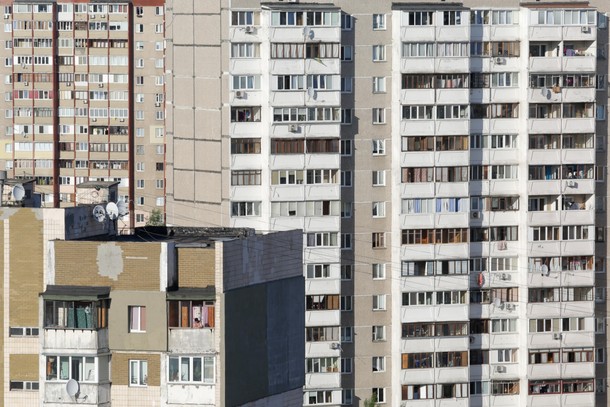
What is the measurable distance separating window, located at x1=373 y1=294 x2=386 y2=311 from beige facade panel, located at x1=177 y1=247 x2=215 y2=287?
133 ft

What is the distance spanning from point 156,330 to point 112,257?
238 cm

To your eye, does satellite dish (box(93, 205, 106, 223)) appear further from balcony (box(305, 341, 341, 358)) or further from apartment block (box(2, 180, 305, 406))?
balcony (box(305, 341, 341, 358))

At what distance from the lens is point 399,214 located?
339 ft

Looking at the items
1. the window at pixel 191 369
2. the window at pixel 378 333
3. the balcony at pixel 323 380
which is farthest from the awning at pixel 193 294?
the window at pixel 378 333

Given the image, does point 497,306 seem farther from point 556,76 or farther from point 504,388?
point 556,76

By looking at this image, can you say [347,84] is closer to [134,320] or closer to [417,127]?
[417,127]

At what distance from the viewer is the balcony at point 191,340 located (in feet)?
207

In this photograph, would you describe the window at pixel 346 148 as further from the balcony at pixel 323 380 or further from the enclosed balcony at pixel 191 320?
the enclosed balcony at pixel 191 320

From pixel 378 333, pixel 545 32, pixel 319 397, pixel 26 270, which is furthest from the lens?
pixel 545 32

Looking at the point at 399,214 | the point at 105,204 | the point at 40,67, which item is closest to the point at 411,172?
the point at 399,214

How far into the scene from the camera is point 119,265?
2498 inches

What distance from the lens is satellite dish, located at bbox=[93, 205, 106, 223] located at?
69.1 m

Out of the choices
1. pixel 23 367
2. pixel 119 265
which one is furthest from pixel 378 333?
pixel 119 265

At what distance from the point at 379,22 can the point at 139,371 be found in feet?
137
